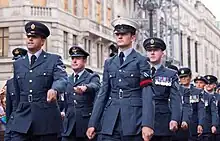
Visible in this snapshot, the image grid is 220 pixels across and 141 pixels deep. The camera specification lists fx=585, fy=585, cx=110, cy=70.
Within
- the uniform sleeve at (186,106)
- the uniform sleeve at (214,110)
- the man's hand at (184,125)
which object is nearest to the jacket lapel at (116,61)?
the man's hand at (184,125)

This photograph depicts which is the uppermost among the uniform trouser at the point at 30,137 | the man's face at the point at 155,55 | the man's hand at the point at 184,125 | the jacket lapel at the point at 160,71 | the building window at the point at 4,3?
the building window at the point at 4,3

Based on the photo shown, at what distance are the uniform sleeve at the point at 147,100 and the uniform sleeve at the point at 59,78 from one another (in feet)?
A: 3.51

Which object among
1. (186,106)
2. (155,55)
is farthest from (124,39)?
(186,106)

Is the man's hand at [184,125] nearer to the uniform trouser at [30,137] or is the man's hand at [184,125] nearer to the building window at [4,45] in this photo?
the uniform trouser at [30,137]

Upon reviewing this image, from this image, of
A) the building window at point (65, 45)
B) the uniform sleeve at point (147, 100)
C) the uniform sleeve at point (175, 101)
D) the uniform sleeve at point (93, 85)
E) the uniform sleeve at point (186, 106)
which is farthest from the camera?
the building window at point (65, 45)

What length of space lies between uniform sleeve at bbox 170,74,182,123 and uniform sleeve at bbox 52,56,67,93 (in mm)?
2575

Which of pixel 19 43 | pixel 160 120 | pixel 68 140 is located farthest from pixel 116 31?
pixel 19 43

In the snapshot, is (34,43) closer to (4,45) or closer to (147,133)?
(147,133)

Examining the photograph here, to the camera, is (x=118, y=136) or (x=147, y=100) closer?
(x=147, y=100)

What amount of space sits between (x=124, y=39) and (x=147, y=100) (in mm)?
885

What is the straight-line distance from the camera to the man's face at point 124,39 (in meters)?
7.55

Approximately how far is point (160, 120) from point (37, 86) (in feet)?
9.76

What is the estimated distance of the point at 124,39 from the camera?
757cm

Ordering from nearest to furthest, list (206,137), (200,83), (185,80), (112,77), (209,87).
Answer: (112,77)
(185,80)
(200,83)
(206,137)
(209,87)
